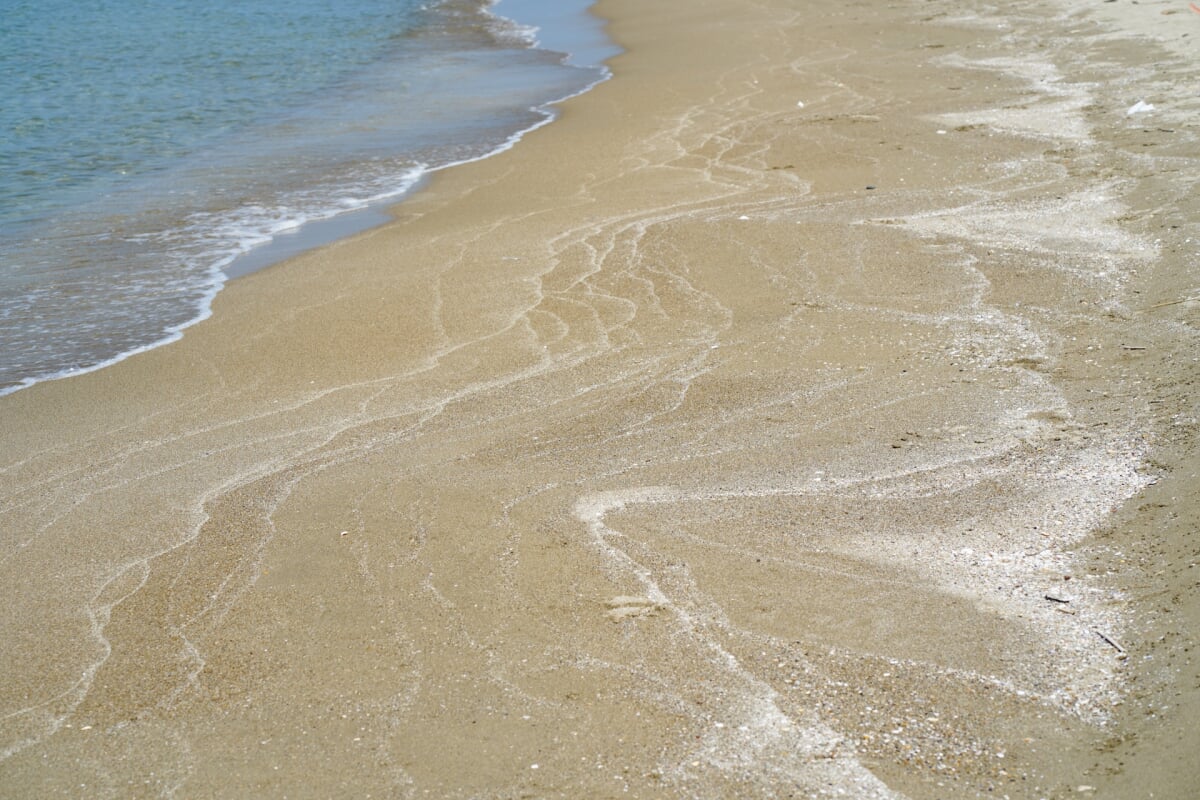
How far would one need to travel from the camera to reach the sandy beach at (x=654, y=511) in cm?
332

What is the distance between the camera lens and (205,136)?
13.8 m

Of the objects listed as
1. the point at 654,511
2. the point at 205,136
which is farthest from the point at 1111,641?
the point at 205,136

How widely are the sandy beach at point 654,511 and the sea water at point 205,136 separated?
0.88 meters

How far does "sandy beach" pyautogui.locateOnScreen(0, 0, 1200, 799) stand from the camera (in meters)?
3.32

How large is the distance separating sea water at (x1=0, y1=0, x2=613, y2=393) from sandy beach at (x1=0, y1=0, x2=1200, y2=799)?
0.88 metres

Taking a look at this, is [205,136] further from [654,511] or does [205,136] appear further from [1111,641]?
[1111,641]

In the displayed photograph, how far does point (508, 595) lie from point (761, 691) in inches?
41.2

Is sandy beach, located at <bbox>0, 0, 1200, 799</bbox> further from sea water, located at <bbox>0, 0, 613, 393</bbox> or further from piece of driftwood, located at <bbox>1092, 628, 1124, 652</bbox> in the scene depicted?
sea water, located at <bbox>0, 0, 613, 393</bbox>

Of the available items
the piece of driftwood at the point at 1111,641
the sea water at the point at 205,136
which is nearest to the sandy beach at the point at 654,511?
the piece of driftwood at the point at 1111,641

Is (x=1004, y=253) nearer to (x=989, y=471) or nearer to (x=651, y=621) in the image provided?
(x=989, y=471)

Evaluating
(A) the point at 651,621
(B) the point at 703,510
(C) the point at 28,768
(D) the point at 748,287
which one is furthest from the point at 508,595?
(D) the point at 748,287

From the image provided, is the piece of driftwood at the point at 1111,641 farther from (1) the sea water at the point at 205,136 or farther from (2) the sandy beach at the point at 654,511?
(1) the sea water at the point at 205,136

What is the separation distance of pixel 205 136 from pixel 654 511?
35.9 ft

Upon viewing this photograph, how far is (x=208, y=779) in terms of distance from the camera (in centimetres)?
332
